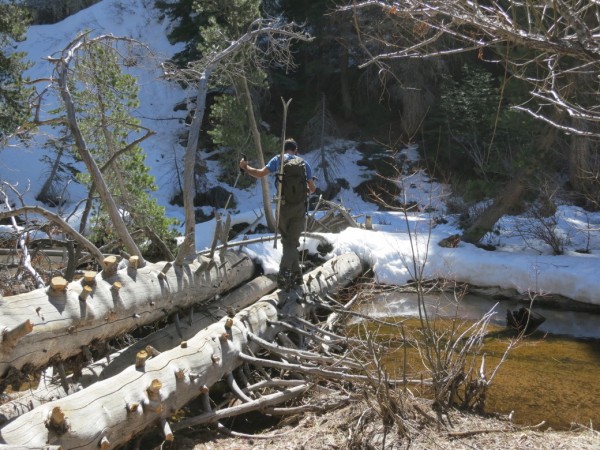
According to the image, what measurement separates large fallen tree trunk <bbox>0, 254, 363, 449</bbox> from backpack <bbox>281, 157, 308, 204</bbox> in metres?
1.56

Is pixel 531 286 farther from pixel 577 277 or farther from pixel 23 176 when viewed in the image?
pixel 23 176

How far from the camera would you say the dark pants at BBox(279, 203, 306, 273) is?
8.08 metres

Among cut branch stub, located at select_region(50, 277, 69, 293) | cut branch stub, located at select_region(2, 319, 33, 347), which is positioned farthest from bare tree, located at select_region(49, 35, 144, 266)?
cut branch stub, located at select_region(2, 319, 33, 347)

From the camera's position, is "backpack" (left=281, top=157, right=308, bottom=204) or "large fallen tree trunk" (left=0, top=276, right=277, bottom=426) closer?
"large fallen tree trunk" (left=0, top=276, right=277, bottom=426)

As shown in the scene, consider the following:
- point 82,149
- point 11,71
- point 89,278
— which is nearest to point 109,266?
point 89,278

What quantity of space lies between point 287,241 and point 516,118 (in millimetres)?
8126

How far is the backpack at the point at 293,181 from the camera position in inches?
310

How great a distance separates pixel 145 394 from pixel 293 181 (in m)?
4.03

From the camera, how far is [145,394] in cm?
446

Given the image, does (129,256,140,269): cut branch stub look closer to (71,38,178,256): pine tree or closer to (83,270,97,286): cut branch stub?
(83,270,97,286): cut branch stub

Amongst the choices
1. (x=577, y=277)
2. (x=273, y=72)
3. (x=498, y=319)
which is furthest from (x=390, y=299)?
(x=273, y=72)

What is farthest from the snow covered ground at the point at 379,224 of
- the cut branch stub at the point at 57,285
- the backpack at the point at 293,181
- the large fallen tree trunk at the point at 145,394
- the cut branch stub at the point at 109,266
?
the cut branch stub at the point at 57,285

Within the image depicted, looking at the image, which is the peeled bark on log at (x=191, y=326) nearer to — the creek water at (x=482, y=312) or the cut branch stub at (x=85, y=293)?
the cut branch stub at (x=85, y=293)

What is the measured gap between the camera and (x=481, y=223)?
13.9 metres
